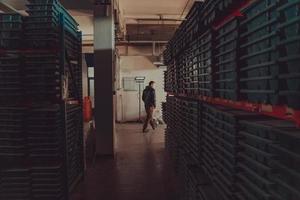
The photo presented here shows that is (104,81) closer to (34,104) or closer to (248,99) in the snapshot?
(34,104)

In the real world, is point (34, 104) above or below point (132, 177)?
above

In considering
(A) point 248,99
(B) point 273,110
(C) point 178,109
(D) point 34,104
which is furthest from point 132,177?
(B) point 273,110

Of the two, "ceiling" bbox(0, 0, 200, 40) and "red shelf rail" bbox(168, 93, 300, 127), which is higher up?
"ceiling" bbox(0, 0, 200, 40)

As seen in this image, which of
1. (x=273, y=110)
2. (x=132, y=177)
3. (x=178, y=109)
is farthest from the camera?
(x=132, y=177)

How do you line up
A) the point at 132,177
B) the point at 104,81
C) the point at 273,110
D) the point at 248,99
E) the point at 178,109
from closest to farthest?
1. the point at 273,110
2. the point at 248,99
3. the point at 178,109
4. the point at 132,177
5. the point at 104,81

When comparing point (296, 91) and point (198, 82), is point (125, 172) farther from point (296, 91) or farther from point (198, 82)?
point (296, 91)

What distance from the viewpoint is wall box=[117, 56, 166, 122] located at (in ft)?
44.8

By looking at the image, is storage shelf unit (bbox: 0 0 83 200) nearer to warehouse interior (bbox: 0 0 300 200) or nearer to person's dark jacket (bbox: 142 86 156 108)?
warehouse interior (bbox: 0 0 300 200)

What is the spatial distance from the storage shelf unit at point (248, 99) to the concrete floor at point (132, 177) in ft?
4.33

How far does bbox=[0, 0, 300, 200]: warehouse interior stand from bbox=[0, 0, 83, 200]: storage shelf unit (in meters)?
0.01

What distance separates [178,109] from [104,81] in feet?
8.61

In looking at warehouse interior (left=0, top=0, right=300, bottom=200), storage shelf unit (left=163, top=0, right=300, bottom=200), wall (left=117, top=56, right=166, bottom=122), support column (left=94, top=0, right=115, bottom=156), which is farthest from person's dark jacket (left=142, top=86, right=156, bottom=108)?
storage shelf unit (left=163, top=0, right=300, bottom=200)

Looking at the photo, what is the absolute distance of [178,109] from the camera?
187 inches

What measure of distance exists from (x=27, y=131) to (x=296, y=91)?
3.18 m
